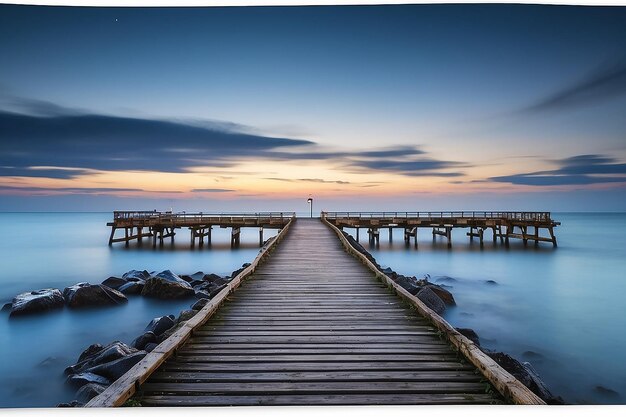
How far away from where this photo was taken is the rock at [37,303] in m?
8.35

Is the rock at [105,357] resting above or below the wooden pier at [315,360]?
below

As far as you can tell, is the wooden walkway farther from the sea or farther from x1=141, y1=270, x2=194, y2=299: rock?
x1=141, y1=270, x2=194, y2=299: rock

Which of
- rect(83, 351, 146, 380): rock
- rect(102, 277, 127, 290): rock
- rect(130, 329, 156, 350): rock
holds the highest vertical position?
rect(83, 351, 146, 380): rock

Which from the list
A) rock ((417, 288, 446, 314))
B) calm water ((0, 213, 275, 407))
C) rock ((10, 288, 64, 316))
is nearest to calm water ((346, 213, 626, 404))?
rock ((417, 288, 446, 314))

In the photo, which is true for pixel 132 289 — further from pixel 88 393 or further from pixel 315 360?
pixel 315 360

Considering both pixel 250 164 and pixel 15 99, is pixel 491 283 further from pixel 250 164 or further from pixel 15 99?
pixel 15 99

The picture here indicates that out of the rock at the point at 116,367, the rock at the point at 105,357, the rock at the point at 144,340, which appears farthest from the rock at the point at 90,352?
the rock at the point at 116,367

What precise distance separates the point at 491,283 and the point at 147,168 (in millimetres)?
10875

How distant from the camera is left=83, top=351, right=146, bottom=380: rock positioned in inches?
179

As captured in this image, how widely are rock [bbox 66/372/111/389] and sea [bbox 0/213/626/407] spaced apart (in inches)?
7.8

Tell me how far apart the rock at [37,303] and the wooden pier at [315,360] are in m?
5.80

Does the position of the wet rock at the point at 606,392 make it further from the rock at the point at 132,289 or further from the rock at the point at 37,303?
the rock at the point at 37,303

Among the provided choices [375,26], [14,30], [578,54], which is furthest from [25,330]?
[578,54]

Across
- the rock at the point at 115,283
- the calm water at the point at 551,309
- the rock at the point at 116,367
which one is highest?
the rock at the point at 116,367
